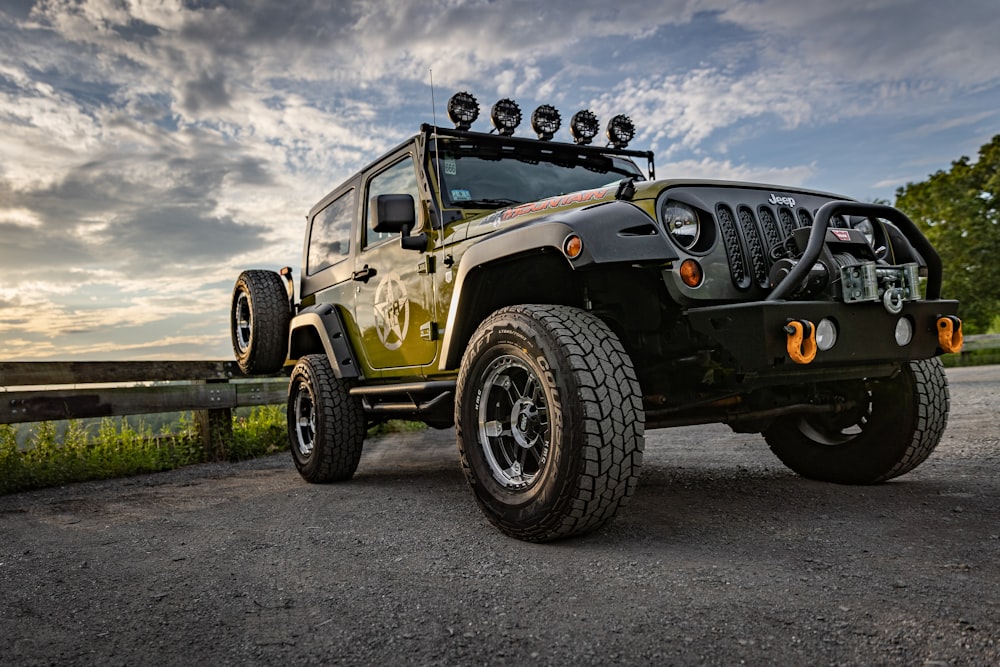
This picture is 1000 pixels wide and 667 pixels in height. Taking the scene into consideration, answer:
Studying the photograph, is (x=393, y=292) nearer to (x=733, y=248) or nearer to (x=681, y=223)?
(x=681, y=223)

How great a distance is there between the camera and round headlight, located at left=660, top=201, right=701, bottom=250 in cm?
355

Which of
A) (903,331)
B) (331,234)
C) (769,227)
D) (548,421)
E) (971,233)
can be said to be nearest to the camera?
(548,421)

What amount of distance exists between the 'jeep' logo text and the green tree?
91.3 feet

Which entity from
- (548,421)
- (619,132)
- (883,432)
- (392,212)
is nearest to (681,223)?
(548,421)

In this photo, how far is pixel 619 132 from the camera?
5742 mm

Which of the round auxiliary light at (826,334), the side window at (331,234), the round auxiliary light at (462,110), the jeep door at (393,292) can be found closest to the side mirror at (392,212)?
the jeep door at (393,292)

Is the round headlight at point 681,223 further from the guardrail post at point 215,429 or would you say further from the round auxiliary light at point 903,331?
the guardrail post at point 215,429

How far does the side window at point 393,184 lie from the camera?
16.7ft

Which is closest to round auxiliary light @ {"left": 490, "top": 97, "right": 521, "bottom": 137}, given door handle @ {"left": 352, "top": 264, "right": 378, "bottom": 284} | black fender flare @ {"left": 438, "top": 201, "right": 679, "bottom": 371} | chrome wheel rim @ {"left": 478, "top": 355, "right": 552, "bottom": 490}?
door handle @ {"left": 352, "top": 264, "right": 378, "bottom": 284}

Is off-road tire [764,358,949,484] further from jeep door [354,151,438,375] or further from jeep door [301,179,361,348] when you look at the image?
jeep door [301,179,361,348]

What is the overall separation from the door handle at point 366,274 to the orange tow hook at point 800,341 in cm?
310

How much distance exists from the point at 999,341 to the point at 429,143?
18494 millimetres

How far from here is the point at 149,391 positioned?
24.2 feet

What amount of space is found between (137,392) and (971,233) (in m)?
31.4
